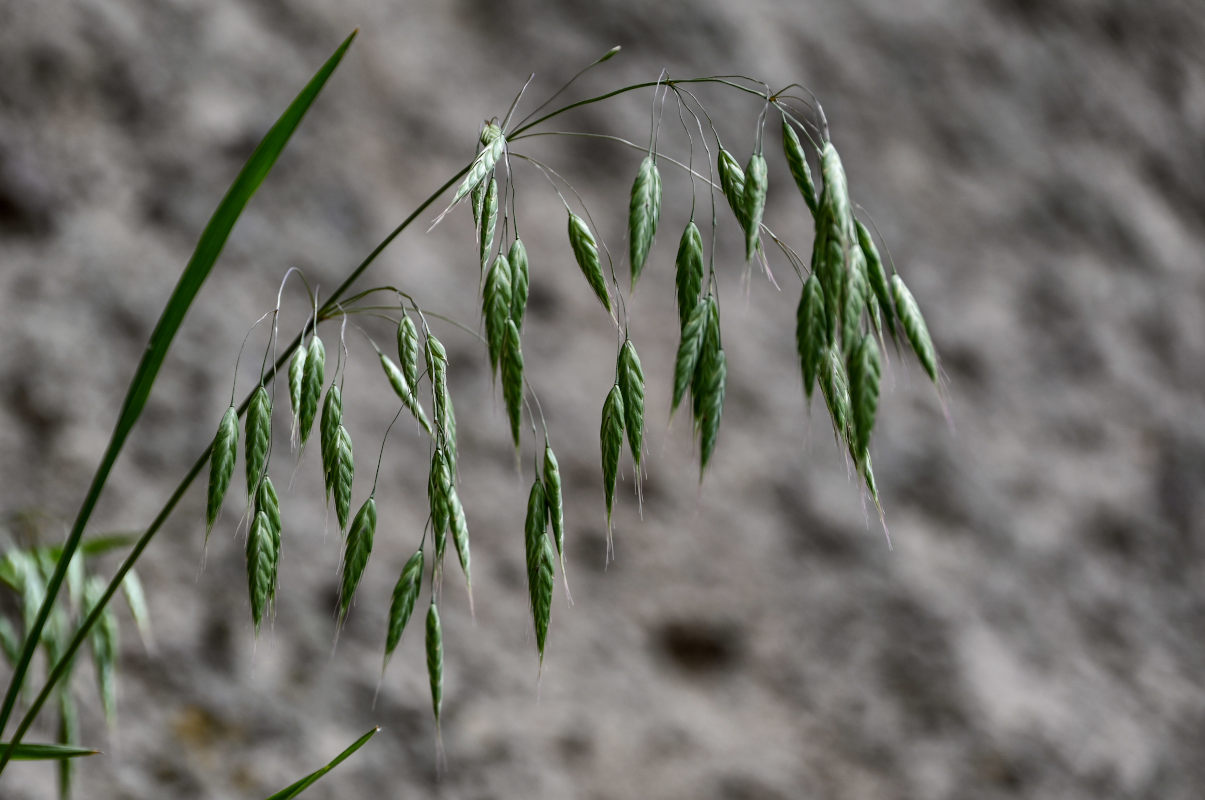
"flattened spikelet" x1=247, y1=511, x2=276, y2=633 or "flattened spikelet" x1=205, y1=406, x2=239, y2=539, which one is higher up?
"flattened spikelet" x1=205, y1=406, x2=239, y2=539

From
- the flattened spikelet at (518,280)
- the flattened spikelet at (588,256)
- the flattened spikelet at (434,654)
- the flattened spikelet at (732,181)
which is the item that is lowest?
the flattened spikelet at (434,654)

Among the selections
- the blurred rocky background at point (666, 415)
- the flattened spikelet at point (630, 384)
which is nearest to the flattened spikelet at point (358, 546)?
the flattened spikelet at point (630, 384)

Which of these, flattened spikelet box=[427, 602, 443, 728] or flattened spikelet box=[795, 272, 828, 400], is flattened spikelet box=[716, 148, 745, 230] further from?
flattened spikelet box=[427, 602, 443, 728]

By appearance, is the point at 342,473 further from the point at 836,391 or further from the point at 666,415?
the point at 666,415

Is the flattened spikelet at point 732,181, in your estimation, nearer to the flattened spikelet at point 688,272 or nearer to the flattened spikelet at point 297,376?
the flattened spikelet at point 688,272

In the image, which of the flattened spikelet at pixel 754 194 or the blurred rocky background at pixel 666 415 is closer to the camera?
the flattened spikelet at pixel 754 194

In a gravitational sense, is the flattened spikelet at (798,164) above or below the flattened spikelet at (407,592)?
above

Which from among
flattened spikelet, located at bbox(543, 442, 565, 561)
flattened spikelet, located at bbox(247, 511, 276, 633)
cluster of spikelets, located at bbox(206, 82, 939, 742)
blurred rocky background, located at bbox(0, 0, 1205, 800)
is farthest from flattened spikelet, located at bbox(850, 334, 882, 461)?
blurred rocky background, located at bbox(0, 0, 1205, 800)

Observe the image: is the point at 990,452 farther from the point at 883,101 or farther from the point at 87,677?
the point at 87,677
